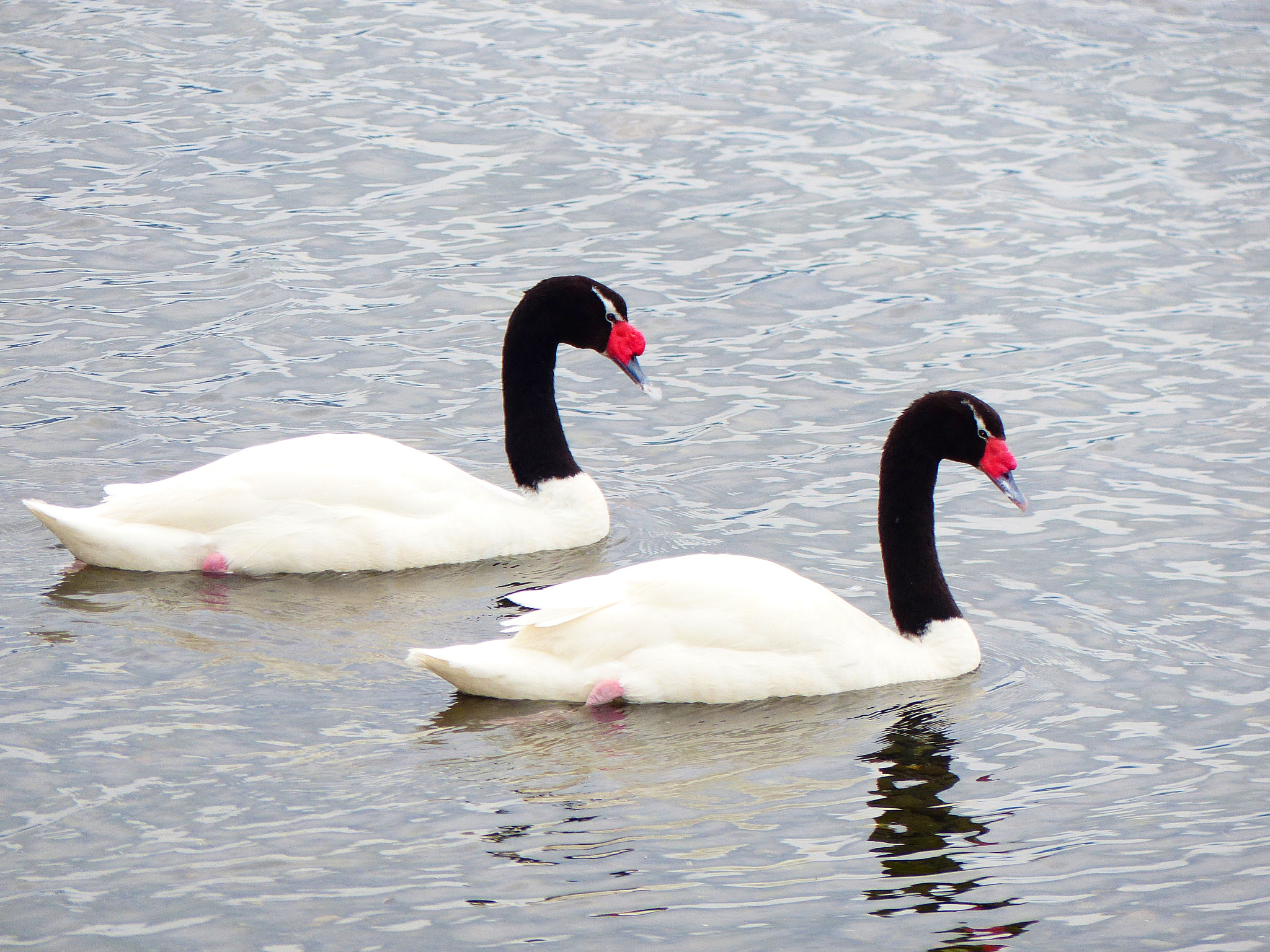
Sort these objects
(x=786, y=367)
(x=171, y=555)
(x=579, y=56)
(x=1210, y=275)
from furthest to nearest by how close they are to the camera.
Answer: (x=579, y=56) < (x=1210, y=275) < (x=786, y=367) < (x=171, y=555)

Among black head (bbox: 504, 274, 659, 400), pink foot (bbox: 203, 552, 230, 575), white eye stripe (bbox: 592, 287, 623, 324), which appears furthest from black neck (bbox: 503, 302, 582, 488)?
pink foot (bbox: 203, 552, 230, 575)

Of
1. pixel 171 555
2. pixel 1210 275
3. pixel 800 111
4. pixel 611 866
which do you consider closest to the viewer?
pixel 611 866

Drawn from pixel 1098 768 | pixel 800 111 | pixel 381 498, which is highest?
pixel 800 111

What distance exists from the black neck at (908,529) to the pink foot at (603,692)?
4.90 ft

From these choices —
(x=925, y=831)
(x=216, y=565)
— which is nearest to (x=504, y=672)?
(x=925, y=831)

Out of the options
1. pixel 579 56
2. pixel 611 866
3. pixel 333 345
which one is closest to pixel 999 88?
pixel 579 56

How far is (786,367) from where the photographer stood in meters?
12.3

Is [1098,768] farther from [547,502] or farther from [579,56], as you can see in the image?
[579,56]

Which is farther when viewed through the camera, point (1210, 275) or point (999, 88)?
point (999, 88)

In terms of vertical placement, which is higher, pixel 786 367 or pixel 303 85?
pixel 303 85

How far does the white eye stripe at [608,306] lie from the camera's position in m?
10.4

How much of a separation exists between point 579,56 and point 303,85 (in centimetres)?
277

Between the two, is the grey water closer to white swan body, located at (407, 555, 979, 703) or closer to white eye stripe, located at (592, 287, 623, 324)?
white swan body, located at (407, 555, 979, 703)

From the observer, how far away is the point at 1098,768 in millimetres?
7570
